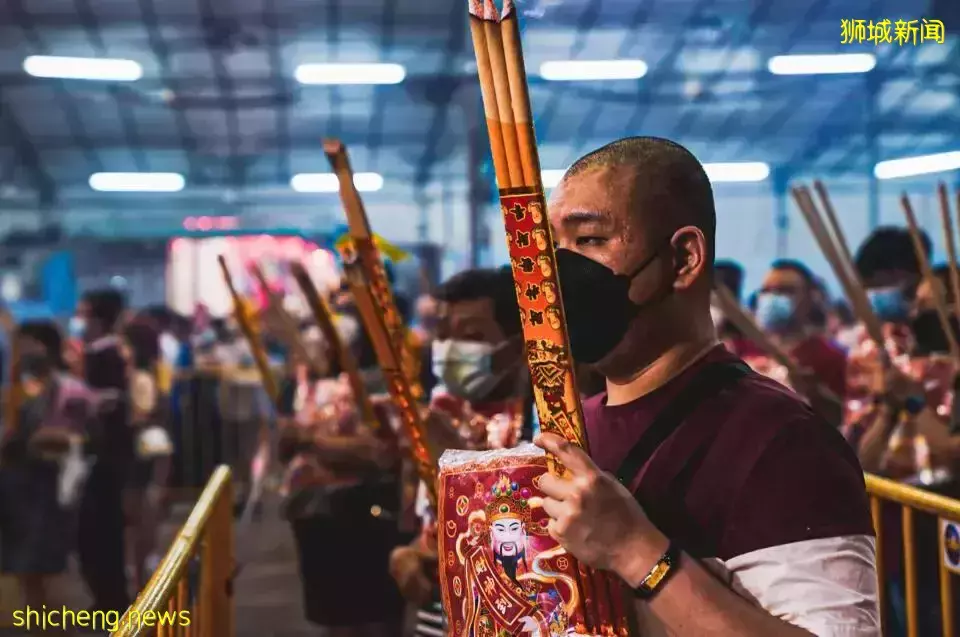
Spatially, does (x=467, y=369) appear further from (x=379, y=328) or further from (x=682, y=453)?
(x=682, y=453)

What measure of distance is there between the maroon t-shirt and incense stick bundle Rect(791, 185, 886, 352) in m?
1.95

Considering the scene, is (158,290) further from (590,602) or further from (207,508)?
(590,602)

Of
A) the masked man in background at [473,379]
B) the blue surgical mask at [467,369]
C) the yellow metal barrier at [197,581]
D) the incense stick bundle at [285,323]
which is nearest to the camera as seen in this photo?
the yellow metal barrier at [197,581]

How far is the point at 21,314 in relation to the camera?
9484 mm

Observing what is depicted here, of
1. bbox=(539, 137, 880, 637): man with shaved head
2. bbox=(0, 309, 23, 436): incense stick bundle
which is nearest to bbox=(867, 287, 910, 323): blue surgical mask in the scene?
bbox=(539, 137, 880, 637): man with shaved head

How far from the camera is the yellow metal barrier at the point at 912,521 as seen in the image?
7.79 feet

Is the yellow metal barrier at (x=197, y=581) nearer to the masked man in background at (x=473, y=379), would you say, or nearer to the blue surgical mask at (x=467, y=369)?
the masked man in background at (x=473, y=379)

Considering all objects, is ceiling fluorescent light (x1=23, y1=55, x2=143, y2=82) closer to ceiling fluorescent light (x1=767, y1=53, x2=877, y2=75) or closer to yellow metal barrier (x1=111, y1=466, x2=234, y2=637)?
ceiling fluorescent light (x1=767, y1=53, x2=877, y2=75)

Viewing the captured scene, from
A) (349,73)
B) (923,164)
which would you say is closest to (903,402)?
(923,164)

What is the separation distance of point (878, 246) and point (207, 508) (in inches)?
115

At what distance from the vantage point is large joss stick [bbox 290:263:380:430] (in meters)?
3.09

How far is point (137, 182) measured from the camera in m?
11.3

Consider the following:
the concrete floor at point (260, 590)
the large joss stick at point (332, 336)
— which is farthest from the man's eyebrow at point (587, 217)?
the concrete floor at point (260, 590)

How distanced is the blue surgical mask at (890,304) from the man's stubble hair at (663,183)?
311 cm
